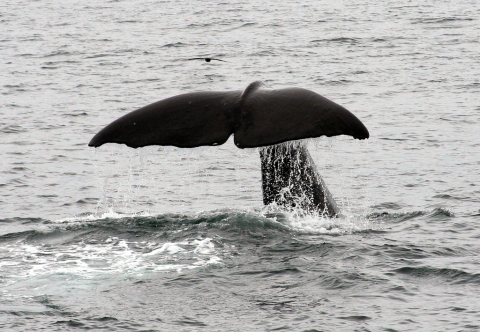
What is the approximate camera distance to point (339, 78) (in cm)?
Answer: 2155

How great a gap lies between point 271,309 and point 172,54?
63.0ft

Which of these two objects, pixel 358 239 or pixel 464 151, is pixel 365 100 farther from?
pixel 358 239

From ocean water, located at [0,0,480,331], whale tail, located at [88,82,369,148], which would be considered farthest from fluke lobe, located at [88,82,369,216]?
ocean water, located at [0,0,480,331]

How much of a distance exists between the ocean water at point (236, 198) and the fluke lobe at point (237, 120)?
1.34ft

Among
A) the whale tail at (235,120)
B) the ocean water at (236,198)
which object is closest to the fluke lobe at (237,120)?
the whale tail at (235,120)

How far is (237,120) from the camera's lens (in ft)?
24.6

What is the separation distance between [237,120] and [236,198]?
473 centimetres

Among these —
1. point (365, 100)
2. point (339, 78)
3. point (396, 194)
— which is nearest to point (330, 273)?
point (396, 194)

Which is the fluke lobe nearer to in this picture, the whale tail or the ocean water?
the whale tail

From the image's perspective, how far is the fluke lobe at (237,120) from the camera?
7.06 metres

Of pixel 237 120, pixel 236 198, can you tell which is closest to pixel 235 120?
pixel 237 120

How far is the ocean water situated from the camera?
763cm

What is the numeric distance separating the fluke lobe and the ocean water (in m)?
0.41

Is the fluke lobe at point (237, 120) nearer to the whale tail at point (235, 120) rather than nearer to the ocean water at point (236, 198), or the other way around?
the whale tail at point (235, 120)
